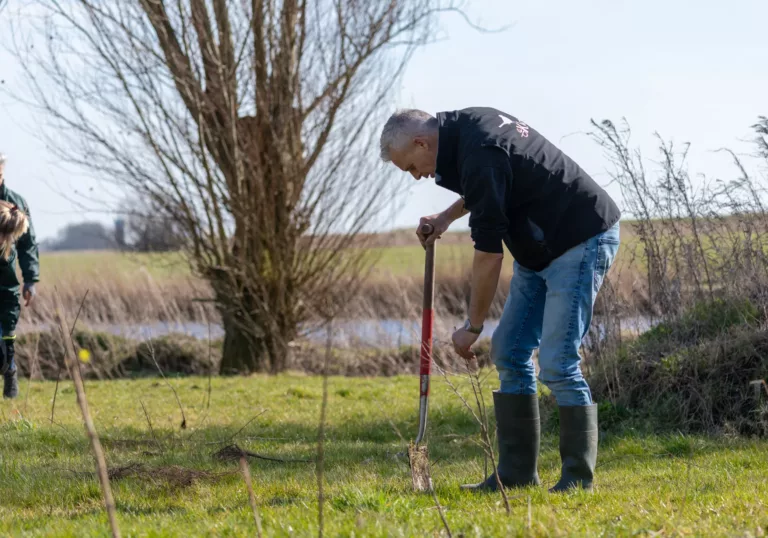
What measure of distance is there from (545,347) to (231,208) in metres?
8.95

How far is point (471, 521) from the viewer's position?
3418 mm

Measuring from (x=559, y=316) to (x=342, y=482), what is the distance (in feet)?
5.14

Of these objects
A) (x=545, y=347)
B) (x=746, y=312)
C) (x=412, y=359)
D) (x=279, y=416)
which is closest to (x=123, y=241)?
(x=412, y=359)

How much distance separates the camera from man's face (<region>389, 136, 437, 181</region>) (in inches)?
161

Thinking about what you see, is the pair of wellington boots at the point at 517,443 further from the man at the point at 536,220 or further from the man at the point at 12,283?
the man at the point at 12,283

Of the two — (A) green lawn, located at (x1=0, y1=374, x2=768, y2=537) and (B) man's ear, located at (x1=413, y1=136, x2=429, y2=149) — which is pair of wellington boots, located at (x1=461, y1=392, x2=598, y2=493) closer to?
(A) green lawn, located at (x1=0, y1=374, x2=768, y2=537)

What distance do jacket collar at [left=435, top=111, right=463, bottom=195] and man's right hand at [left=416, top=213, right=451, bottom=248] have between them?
1.56 feet

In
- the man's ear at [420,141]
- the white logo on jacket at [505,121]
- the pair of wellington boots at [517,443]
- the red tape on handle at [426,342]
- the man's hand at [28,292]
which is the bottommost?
the pair of wellington boots at [517,443]

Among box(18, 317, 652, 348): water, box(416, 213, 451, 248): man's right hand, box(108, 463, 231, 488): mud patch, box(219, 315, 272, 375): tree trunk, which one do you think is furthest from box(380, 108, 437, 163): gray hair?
box(219, 315, 272, 375): tree trunk

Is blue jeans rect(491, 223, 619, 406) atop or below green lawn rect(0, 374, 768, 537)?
atop

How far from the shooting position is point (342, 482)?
4.74 metres

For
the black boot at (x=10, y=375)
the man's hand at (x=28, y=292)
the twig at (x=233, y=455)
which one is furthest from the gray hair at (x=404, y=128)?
the black boot at (x=10, y=375)

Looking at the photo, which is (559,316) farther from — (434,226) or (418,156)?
(418,156)

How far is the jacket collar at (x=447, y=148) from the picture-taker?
160 inches
